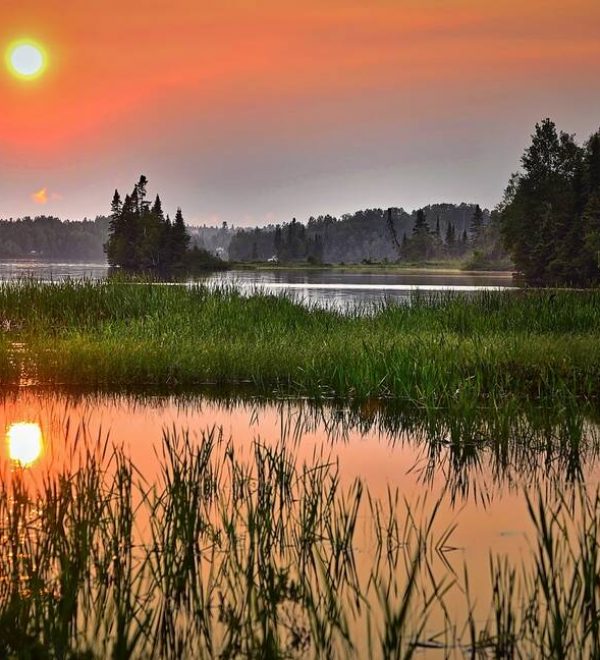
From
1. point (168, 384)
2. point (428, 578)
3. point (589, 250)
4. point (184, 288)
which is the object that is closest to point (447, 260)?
point (589, 250)

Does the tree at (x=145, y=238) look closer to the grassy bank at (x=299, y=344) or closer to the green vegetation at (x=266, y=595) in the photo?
the grassy bank at (x=299, y=344)

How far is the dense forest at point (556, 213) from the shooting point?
258ft

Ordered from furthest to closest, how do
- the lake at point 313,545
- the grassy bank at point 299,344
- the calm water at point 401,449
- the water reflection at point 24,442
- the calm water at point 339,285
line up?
the calm water at point 339,285 → the grassy bank at point 299,344 → the water reflection at point 24,442 → the calm water at point 401,449 → the lake at point 313,545

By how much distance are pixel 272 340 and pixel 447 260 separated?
165361 mm

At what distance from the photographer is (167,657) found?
564 centimetres

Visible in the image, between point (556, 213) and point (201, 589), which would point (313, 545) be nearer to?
point (201, 589)

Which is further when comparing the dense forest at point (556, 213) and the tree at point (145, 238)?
the tree at point (145, 238)

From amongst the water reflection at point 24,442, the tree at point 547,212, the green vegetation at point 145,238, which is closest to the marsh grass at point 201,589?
the water reflection at point 24,442

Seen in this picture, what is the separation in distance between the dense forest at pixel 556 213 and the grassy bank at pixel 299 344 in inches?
1996

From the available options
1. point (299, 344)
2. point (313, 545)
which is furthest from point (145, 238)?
point (313, 545)

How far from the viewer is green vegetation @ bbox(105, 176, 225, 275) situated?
452 feet

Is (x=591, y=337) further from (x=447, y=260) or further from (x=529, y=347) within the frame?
(x=447, y=260)

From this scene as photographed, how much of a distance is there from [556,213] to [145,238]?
231 feet

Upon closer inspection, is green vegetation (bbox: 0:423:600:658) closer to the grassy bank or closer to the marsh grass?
the marsh grass
